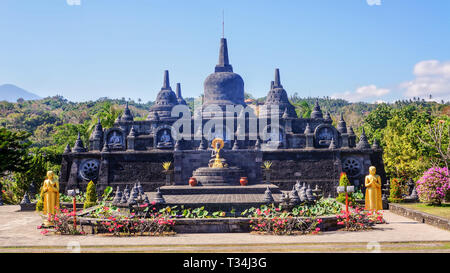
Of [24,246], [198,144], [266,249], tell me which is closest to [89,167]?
[198,144]

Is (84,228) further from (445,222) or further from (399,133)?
(399,133)

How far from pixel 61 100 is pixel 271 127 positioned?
141 metres

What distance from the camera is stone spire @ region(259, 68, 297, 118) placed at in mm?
46062

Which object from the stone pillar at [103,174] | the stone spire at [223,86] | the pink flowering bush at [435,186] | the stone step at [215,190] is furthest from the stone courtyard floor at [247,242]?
the stone spire at [223,86]

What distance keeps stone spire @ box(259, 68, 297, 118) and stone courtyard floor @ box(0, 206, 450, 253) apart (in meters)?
27.9

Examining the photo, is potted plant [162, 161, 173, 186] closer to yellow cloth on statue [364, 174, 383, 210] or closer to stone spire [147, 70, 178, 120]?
stone spire [147, 70, 178, 120]

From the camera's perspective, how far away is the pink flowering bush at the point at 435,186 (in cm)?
2308

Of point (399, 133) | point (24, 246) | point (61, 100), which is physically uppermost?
point (61, 100)

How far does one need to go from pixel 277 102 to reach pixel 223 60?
775 cm

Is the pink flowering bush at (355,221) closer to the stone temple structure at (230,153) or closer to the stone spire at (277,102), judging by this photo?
the stone temple structure at (230,153)

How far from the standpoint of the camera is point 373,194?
20188mm

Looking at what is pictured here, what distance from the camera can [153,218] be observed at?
1780 cm

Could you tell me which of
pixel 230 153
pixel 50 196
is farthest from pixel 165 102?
pixel 50 196

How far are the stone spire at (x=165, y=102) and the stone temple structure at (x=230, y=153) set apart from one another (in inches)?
94.4
